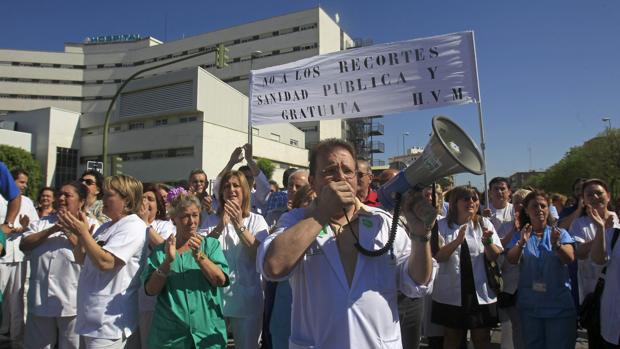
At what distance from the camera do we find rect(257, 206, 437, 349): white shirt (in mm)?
1983

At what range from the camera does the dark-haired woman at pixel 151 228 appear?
4340 mm

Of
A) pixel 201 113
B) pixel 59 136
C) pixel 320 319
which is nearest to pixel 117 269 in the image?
pixel 320 319

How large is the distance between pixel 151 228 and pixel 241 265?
1.13 metres

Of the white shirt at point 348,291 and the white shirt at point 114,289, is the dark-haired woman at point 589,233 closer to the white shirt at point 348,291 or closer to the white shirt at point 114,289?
the white shirt at point 348,291

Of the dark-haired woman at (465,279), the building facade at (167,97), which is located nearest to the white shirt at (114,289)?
the dark-haired woman at (465,279)

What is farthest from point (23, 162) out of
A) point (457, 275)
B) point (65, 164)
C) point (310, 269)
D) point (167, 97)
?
point (310, 269)

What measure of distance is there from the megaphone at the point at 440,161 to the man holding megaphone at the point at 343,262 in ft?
0.29

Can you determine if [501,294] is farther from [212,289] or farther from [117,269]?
[117,269]

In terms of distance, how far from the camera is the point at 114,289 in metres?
3.39

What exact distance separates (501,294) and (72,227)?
4.39 m

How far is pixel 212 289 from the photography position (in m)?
3.62

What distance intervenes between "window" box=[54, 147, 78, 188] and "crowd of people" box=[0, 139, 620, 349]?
1702 inches

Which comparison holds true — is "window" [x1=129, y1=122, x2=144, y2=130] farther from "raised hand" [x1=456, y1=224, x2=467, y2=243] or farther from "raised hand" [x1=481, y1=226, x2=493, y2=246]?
"raised hand" [x1=456, y1=224, x2=467, y2=243]

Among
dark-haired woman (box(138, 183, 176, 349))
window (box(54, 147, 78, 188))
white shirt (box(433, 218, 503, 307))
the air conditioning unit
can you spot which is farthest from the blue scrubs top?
the air conditioning unit
